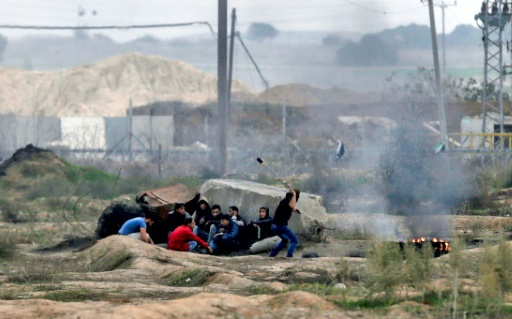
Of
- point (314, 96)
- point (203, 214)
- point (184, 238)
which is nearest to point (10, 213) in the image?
point (203, 214)

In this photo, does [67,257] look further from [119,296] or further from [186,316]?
[186,316]

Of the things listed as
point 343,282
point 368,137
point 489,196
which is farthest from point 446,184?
point 368,137

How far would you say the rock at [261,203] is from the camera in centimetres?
2144

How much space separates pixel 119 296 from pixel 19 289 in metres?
1.59

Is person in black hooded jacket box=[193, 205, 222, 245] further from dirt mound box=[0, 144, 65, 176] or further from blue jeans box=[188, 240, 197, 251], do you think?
dirt mound box=[0, 144, 65, 176]

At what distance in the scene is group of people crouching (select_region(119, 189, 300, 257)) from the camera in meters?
19.0

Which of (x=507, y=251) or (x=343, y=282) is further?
(x=343, y=282)

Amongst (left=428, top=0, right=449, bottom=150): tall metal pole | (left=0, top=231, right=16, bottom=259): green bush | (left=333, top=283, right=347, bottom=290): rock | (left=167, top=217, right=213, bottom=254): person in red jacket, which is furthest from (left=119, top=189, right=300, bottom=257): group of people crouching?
(left=428, top=0, right=449, bottom=150): tall metal pole

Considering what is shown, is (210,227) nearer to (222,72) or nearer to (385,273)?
(222,72)

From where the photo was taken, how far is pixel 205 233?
67.8 ft

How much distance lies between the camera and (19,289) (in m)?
13.9

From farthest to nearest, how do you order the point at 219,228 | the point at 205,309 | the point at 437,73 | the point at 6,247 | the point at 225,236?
the point at 437,73
the point at 219,228
the point at 225,236
the point at 6,247
the point at 205,309

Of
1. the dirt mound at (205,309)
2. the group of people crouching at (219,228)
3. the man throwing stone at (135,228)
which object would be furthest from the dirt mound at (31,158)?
the dirt mound at (205,309)

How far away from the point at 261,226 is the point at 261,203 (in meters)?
1.65
